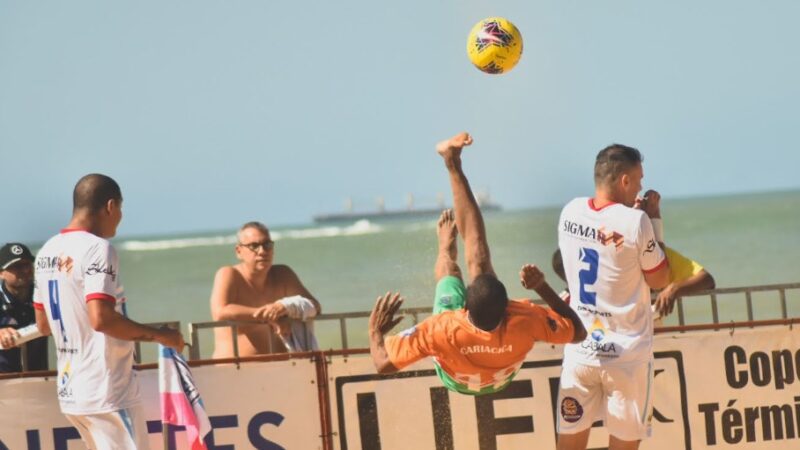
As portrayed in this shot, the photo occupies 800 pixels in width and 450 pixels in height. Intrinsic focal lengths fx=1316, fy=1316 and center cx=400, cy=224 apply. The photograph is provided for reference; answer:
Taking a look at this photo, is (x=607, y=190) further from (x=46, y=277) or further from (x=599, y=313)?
(x=46, y=277)

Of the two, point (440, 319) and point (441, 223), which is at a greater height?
point (441, 223)

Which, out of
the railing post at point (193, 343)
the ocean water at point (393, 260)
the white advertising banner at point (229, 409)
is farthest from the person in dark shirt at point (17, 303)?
the ocean water at point (393, 260)

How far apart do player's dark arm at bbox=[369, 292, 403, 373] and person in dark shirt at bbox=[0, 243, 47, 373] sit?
252cm

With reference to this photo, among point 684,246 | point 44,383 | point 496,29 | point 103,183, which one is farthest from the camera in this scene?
point 684,246

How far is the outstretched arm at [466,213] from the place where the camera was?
787cm

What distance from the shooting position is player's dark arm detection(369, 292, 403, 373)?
721 centimetres

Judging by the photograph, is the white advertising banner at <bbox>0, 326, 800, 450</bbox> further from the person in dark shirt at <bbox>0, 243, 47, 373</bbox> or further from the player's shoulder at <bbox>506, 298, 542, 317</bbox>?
the player's shoulder at <bbox>506, 298, 542, 317</bbox>

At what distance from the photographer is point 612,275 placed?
295 inches

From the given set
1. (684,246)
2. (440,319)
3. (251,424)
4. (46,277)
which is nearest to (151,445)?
(251,424)

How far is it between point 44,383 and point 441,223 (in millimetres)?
2700

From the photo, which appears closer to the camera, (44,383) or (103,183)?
(103,183)

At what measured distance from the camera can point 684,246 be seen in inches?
2156

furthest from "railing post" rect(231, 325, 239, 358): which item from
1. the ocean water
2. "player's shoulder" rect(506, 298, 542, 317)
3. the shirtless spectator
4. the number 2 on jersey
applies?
the ocean water

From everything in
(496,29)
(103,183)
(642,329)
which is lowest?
(642,329)
